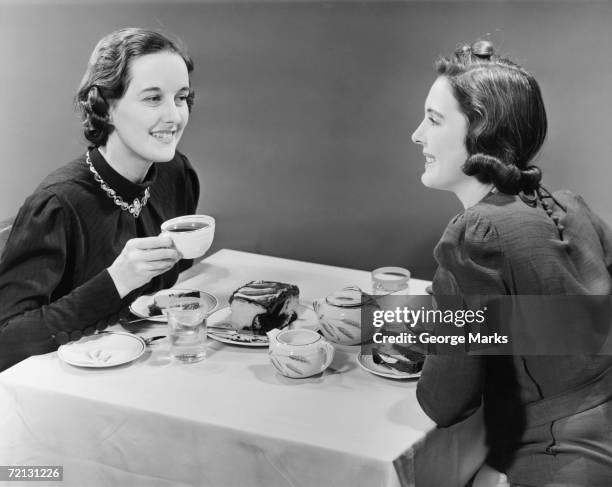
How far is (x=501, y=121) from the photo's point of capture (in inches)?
53.0

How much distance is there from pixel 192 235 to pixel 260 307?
0.64 ft

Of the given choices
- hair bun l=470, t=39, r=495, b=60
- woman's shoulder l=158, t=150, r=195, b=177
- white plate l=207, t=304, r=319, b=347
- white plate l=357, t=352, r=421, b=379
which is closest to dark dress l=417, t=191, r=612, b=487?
white plate l=357, t=352, r=421, b=379

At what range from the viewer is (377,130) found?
321cm

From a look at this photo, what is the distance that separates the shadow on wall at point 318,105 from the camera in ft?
8.84

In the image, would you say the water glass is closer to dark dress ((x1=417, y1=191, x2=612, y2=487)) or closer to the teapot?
the teapot

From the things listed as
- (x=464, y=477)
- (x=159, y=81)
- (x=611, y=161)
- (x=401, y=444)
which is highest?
(x=159, y=81)

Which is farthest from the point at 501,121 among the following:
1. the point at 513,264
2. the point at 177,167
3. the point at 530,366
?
the point at 177,167

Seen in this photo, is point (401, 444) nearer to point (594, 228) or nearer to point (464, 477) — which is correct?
point (464, 477)

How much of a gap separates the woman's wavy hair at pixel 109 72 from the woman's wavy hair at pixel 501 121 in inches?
29.6

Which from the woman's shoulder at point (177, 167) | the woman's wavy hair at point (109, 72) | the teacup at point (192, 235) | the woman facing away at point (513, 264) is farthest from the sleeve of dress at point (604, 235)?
the woman's shoulder at point (177, 167)

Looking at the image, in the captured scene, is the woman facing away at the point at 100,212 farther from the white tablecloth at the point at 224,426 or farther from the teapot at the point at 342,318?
the teapot at the point at 342,318

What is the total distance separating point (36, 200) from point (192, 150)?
1672 millimetres

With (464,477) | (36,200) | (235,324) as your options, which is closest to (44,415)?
(235,324)

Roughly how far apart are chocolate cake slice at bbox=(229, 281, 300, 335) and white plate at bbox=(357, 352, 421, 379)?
203 millimetres
